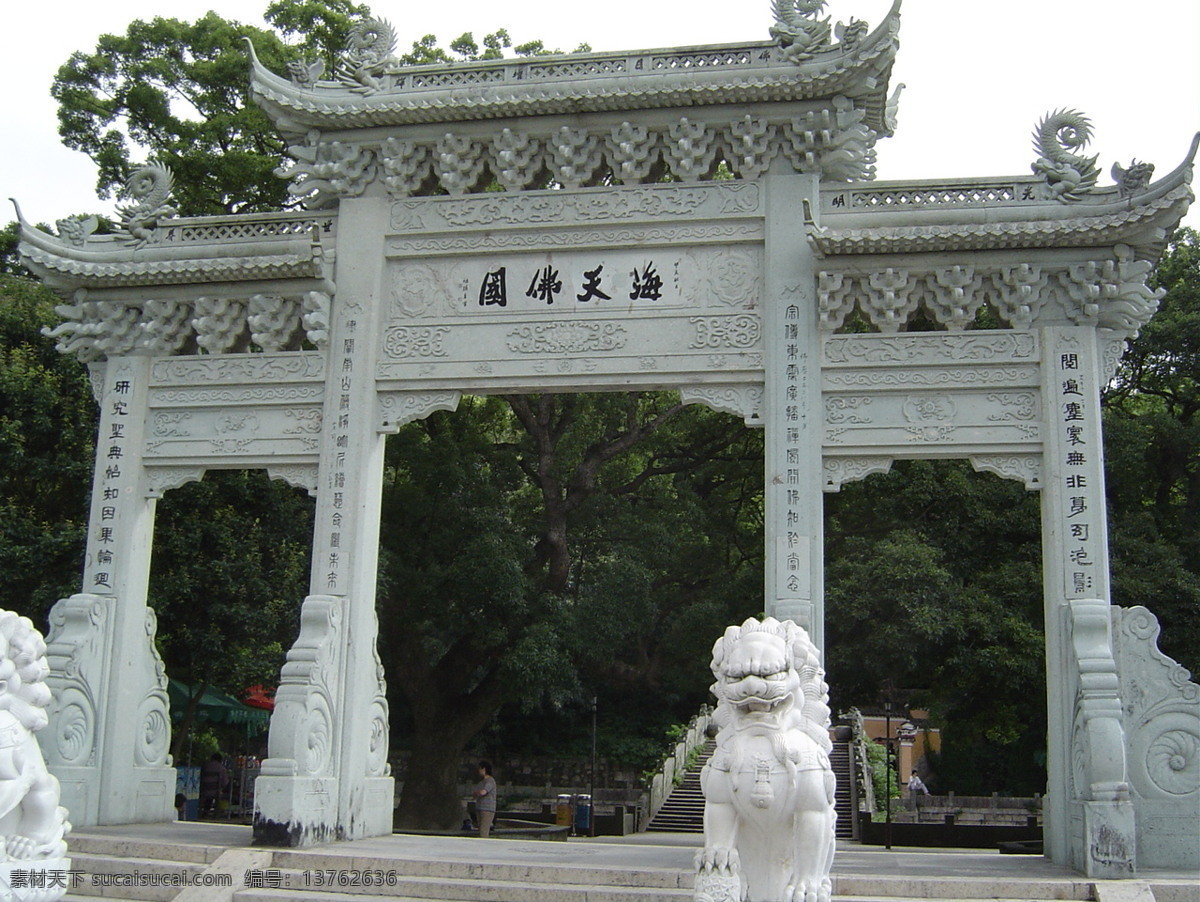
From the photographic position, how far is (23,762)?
541 cm

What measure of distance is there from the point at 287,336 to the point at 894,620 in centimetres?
735

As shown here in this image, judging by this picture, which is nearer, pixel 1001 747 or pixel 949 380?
pixel 949 380

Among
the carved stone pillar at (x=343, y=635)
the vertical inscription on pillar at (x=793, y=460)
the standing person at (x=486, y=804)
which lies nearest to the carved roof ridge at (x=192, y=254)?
the carved stone pillar at (x=343, y=635)

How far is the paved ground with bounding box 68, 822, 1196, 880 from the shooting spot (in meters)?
7.33

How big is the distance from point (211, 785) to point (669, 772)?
6178mm

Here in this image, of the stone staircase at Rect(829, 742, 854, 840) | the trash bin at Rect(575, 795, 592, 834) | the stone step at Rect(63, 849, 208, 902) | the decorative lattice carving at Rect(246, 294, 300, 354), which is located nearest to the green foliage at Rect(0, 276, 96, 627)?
the decorative lattice carving at Rect(246, 294, 300, 354)

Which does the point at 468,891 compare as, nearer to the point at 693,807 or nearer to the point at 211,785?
the point at 211,785

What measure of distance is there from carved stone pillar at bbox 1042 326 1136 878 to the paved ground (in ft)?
1.00

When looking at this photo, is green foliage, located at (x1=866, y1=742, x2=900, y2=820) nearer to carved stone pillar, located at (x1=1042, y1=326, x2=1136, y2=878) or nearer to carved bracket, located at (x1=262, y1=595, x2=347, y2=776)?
carved stone pillar, located at (x1=1042, y1=326, x2=1136, y2=878)

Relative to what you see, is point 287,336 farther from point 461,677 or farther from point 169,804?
point 461,677

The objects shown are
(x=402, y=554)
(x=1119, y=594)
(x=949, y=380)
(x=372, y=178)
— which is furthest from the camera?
(x=402, y=554)

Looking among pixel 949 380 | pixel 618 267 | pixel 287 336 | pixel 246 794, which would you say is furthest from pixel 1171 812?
pixel 246 794

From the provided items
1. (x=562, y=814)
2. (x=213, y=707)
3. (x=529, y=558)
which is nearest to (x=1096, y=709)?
(x=529, y=558)

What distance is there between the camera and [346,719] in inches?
339
